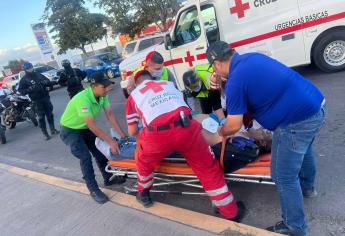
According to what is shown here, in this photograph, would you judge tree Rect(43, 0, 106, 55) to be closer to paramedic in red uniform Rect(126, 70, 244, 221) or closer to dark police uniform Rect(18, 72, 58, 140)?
dark police uniform Rect(18, 72, 58, 140)

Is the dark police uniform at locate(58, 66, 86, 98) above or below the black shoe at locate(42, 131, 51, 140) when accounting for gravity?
above

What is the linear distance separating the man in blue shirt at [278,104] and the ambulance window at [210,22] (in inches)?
192

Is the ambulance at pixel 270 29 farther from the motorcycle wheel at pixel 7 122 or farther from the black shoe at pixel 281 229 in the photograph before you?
the motorcycle wheel at pixel 7 122

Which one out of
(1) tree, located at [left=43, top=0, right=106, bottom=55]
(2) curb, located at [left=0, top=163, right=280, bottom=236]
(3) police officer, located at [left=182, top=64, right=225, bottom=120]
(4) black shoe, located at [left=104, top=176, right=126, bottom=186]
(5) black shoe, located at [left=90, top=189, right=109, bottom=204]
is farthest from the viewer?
(1) tree, located at [left=43, top=0, right=106, bottom=55]

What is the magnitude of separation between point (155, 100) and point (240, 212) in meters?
1.34

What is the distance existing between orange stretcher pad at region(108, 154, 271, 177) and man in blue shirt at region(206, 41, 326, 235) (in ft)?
1.16

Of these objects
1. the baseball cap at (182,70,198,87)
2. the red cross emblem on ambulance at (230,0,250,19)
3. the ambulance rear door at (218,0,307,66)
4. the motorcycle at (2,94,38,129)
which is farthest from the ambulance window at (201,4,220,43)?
the motorcycle at (2,94,38,129)

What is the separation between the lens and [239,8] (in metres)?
6.79

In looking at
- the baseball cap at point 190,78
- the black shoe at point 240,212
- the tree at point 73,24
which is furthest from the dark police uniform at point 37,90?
the tree at point 73,24

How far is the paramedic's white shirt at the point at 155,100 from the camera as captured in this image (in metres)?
2.99

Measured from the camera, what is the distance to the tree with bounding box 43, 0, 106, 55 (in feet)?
95.2

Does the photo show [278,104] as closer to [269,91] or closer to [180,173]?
[269,91]

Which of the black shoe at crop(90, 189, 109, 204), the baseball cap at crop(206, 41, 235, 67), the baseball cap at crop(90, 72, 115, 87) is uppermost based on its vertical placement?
the baseball cap at crop(206, 41, 235, 67)

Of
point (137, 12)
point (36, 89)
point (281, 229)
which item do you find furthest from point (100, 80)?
point (137, 12)
